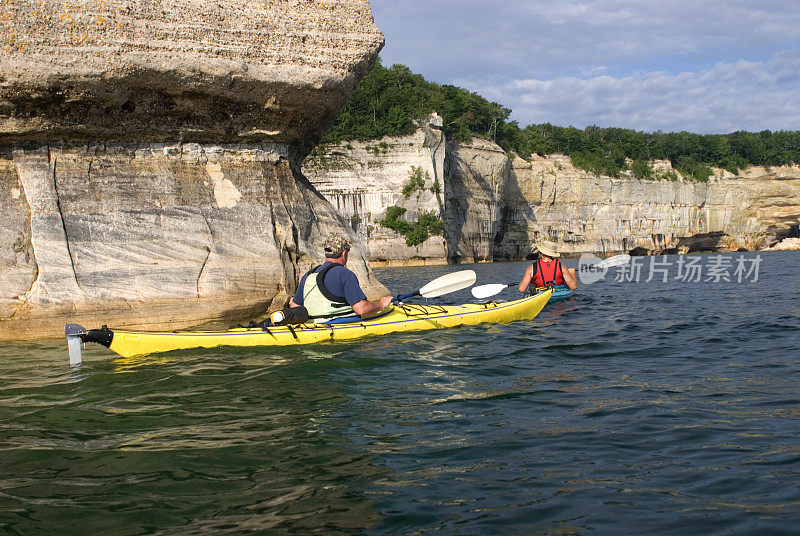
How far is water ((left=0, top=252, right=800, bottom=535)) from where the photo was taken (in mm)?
2984

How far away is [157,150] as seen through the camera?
9984mm

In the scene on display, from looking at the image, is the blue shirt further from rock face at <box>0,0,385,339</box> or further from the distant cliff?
the distant cliff

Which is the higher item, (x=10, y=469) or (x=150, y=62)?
(x=150, y=62)

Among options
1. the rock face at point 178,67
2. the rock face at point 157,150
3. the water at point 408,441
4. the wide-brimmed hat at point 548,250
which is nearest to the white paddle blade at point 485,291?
the wide-brimmed hat at point 548,250

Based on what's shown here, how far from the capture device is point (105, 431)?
440cm

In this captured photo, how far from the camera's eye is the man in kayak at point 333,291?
7.50m

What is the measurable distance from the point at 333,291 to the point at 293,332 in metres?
0.71

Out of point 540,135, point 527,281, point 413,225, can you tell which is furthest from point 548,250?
point 540,135

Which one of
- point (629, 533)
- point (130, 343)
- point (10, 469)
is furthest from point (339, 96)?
point (629, 533)

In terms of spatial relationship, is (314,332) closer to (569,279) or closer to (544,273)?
(544,273)

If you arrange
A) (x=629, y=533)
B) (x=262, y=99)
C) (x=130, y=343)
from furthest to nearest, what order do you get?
(x=262, y=99)
(x=130, y=343)
(x=629, y=533)

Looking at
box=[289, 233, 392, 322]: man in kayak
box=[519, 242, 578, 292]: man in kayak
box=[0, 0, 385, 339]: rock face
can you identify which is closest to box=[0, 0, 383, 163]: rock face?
box=[0, 0, 385, 339]: rock face

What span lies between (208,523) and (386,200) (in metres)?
40.5

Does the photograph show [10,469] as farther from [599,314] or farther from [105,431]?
[599,314]
